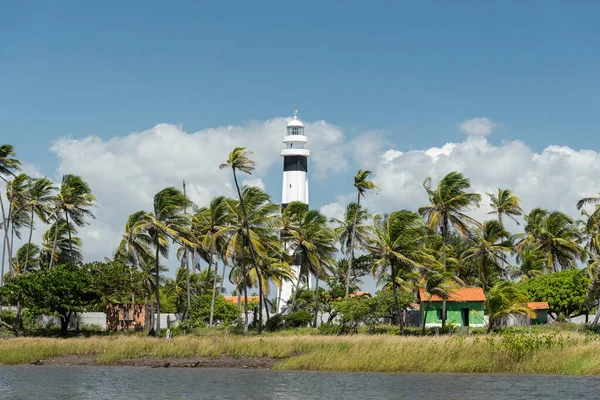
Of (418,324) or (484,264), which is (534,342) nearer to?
(418,324)

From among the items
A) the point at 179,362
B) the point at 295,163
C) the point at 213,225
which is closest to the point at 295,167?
the point at 295,163

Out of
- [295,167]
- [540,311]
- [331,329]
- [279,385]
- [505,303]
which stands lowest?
[279,385]

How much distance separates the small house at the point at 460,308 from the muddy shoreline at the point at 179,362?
24797mm

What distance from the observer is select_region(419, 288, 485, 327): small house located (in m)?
64.8

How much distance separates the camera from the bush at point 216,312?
64.4m

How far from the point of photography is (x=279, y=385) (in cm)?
3403

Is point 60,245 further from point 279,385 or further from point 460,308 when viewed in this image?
point 279,385

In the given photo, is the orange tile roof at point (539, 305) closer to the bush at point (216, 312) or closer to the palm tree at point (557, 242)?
the palm tree at point (557, 242)

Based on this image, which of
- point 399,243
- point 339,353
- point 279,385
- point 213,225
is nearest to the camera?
point 279,385

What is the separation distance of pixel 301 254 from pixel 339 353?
2614cm

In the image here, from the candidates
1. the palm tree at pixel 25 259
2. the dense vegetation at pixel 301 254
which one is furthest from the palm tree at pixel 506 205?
the palm tree at pixel 25 259

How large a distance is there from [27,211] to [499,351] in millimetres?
41710

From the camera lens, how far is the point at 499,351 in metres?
36.9

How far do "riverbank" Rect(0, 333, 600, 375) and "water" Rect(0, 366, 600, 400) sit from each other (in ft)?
3.76
